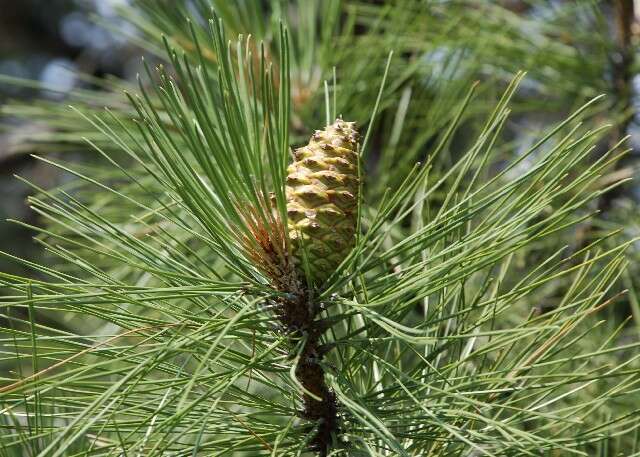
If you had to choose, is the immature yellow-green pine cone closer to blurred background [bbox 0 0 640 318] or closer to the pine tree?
the pine tree

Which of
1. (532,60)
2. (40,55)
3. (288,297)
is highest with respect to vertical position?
(40,55)

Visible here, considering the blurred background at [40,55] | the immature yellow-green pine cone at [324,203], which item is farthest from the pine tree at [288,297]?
the blurred background at [40,55]

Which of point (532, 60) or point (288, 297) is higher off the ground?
point (532, 60)

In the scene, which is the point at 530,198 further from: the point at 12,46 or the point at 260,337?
the point at 12,46

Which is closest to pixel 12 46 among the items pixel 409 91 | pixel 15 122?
pixel 15 122

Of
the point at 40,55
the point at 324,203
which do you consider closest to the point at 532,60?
the point at 324,203

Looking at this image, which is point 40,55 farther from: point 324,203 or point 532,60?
point 324,203

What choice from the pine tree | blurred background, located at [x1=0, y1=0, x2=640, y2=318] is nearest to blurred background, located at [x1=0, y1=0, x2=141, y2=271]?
blurred background, located at [x1=0, y1=0, x2=640, y2=318]

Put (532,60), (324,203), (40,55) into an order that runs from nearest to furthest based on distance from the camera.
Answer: (324,203), (532,60), (40,55)
